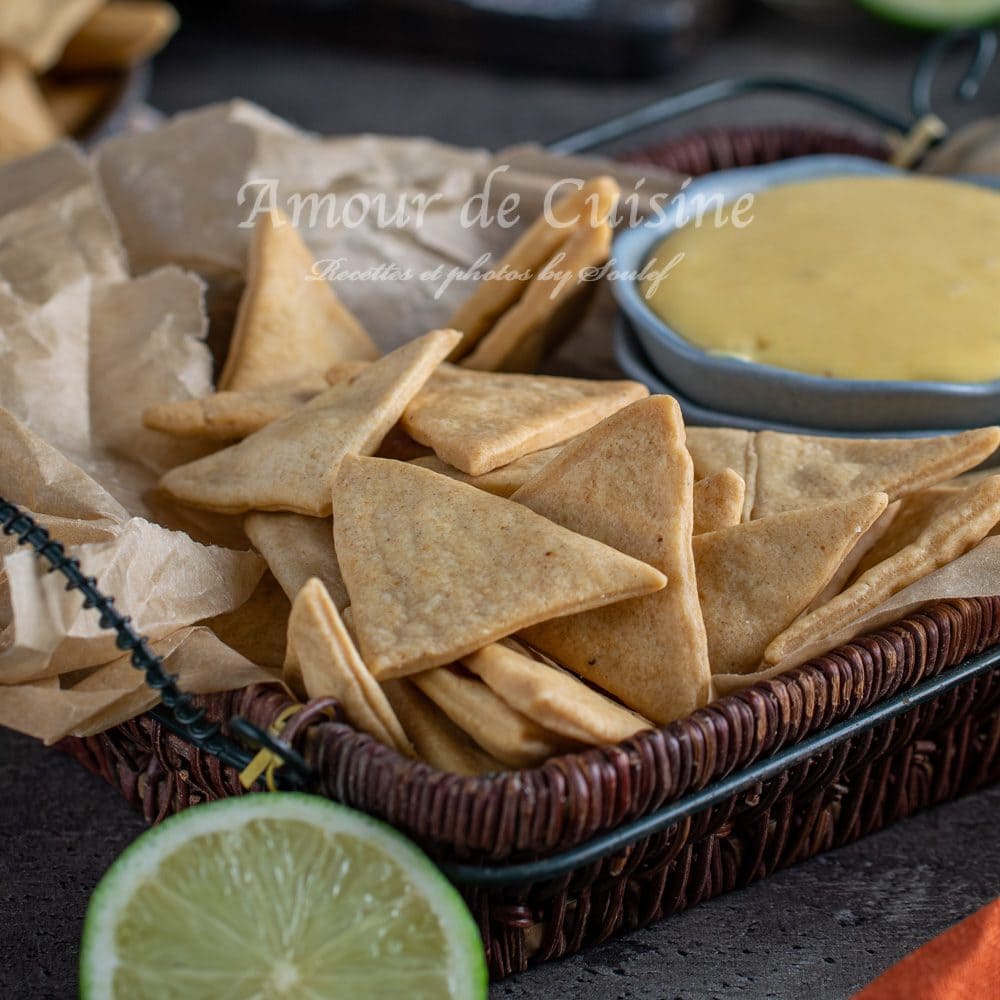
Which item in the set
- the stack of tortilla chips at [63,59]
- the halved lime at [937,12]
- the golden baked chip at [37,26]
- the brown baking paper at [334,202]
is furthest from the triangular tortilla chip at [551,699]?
the halved lime at [937,12]

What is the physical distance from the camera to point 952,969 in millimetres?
750

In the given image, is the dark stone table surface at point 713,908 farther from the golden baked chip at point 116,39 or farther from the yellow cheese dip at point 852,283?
the golden baked chip at point 116,39

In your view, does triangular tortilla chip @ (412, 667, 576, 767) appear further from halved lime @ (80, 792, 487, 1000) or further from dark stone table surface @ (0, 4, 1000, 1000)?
dark stone table surface @ (0, 4, 1000, 1000)

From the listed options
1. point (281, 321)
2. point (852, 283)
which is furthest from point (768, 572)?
point (281, 321)

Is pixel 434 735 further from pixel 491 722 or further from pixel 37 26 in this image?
pixel 37 26

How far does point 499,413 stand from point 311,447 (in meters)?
0.13

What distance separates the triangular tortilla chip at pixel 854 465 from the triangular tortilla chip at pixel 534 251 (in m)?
0.26

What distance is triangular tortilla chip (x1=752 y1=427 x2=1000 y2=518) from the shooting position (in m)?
0.87

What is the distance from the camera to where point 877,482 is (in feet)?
2.87

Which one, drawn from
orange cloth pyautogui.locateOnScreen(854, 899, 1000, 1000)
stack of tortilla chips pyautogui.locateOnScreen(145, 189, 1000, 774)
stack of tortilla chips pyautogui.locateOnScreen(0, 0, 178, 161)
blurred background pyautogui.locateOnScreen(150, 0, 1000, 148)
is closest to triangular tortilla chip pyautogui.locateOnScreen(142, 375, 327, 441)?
stack of tortilla chips pyautogui.locateOnScreen(145, 189, 1000, 774)

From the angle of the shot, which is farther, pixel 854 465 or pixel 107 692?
pixel 854 465

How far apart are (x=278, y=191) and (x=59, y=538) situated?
54cm

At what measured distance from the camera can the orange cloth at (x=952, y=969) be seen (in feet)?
2.42

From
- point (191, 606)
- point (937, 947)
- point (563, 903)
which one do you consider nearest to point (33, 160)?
point (191, 606)
